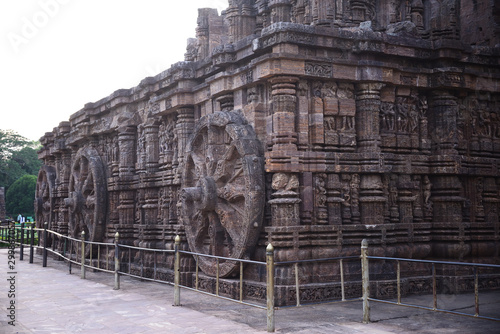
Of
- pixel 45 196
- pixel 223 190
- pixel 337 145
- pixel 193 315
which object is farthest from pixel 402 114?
pixel 45 196

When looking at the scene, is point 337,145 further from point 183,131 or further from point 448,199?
point 183,131

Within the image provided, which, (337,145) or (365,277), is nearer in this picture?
(365,277)

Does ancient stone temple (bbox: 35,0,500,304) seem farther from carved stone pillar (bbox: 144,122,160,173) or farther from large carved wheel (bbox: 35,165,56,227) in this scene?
large carved wheel (bbox: 35,165,56,227)

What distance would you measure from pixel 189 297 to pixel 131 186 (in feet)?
15.8

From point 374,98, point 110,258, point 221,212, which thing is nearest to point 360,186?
point 374,98

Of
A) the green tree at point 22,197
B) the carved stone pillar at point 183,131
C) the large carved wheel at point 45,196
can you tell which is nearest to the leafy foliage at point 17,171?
the green tree at point 22,197

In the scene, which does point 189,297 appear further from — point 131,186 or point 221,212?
point 131,186

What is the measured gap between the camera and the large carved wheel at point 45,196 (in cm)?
2003

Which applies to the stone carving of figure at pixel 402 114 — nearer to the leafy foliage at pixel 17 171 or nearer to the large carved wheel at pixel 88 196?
the large carved wheel at pixel 88 196

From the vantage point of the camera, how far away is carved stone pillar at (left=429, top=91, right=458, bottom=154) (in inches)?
383

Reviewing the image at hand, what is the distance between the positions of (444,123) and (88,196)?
31.8ft

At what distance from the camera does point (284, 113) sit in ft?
28.4

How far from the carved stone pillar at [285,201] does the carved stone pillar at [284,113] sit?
1.58ft

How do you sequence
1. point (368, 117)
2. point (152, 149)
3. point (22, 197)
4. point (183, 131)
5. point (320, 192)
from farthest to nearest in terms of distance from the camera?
1. point (22, 197)
2. point (152, 149)
3. point (183, 131)
4. point (368, 117)
5. point (320, 192)
